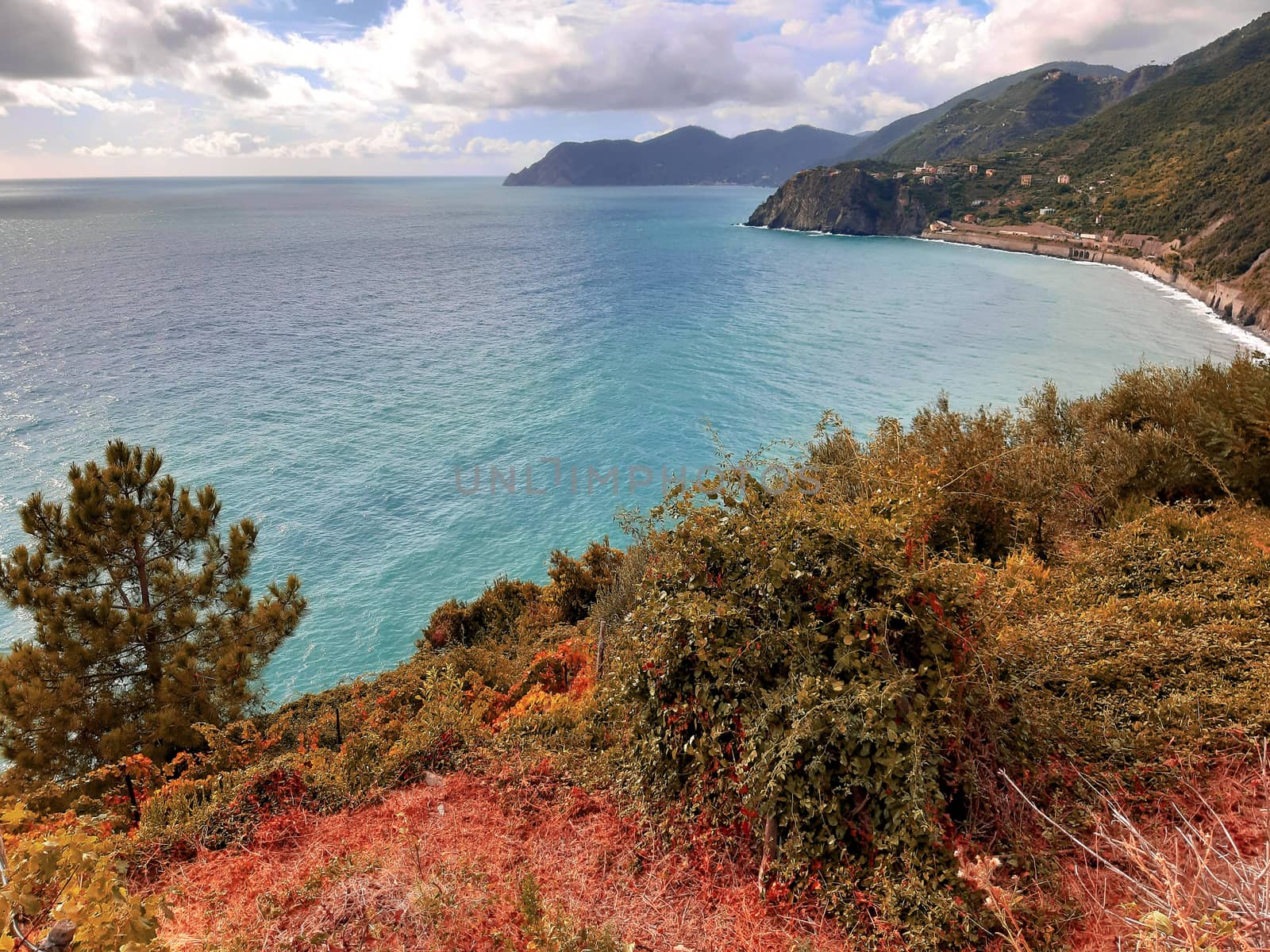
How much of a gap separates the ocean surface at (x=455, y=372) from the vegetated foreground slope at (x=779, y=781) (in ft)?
49.8

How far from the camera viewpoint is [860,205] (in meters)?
131

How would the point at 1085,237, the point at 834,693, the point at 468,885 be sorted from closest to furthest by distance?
the point at 834,693 → the point at 468,885 → the point at 1085,237

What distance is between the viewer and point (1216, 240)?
6756cm

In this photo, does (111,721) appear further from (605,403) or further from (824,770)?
(605,403)

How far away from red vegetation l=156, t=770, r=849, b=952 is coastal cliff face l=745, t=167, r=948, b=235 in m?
145

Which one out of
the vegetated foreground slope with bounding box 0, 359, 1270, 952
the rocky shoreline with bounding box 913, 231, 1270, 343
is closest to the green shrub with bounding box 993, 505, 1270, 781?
the vegetated foreground slope with bounding box 0, 359, 1270, 952

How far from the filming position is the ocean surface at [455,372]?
27.5 meters

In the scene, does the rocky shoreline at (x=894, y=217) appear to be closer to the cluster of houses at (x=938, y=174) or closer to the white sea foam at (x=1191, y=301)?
the cluster of houses at (x=938, y=174)

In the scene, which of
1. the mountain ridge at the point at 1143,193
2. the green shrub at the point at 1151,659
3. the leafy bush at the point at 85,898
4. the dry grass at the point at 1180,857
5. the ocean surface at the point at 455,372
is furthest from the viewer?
the mountain ridge at the point at 1143,193

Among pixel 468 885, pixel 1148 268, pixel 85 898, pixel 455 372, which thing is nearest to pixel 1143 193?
pixel 1148 268

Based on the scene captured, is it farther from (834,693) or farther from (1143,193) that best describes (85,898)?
(1143,193)

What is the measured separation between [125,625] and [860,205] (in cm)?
14630

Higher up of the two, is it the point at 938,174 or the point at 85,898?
the point at 938,174

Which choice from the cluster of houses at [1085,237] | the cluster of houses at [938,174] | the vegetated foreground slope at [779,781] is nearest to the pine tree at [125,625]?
the vegetated foreground slope at [779,781]
